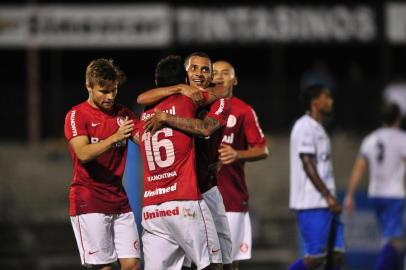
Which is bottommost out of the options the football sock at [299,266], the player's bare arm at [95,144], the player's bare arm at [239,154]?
the football sock at [299,266]

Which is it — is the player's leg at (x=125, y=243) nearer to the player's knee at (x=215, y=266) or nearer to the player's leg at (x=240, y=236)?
the player's knee at (x=215, y=266)

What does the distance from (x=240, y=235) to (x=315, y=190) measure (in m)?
1.28

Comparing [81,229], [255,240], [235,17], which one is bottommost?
[255,240]

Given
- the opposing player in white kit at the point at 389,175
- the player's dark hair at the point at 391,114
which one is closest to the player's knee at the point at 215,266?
the opposing player in white kit at the point at 389,175

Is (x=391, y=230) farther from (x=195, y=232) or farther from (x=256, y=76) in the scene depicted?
(x=256, y=76)

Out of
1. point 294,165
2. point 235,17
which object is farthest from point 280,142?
point 294,165

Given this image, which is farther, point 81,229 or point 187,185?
point 81,229

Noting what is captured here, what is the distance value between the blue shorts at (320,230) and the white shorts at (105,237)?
285 centimetres

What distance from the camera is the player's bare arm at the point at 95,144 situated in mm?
8234

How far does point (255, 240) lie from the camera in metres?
20.0

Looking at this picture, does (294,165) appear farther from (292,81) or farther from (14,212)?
(292,81)

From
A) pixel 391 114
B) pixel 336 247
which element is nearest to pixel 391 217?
pixel 391 114

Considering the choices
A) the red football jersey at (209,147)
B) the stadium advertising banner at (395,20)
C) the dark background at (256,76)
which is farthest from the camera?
the stadium advertising banner at (395,20)

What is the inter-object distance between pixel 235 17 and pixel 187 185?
683 inches
